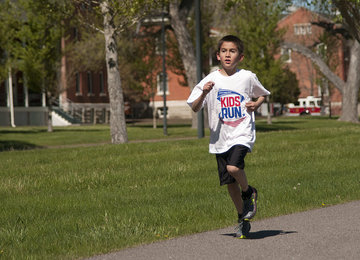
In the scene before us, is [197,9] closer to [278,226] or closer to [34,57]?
[34,57]

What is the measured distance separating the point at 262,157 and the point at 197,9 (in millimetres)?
10326

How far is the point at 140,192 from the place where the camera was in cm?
923

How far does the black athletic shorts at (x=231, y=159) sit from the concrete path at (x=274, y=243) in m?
0.53

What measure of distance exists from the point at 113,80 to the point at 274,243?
16.2 metres

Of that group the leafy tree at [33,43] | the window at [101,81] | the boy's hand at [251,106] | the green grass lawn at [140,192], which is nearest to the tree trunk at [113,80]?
the green grass lawn at [140,192]

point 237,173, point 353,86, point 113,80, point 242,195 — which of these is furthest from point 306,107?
point 237,173

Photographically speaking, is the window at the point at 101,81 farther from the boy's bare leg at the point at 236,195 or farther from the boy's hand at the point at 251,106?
the boy's hand at the point at 251,106

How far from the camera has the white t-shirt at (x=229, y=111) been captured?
19.1 feet

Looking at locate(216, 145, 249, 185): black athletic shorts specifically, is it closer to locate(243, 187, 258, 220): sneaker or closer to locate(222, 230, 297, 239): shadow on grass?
locate(243, 187, 258, 220): sneaker

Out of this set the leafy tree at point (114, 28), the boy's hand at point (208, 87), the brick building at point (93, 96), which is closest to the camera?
the boy's hand at point (208, 87)

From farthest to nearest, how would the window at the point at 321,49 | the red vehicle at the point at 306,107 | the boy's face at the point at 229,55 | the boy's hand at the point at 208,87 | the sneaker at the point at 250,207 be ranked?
the red vehicle at the point at 306,107
the window at the point at 321,49
the sneaker at the point at 250,207
the boy's face at the point at 229,55
the boy's hand at the point at 208,87

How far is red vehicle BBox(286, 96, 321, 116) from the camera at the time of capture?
64562 mm

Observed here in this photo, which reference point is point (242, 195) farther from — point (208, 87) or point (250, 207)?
point (208, 87)

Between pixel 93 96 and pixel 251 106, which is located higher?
pixel 251 106
